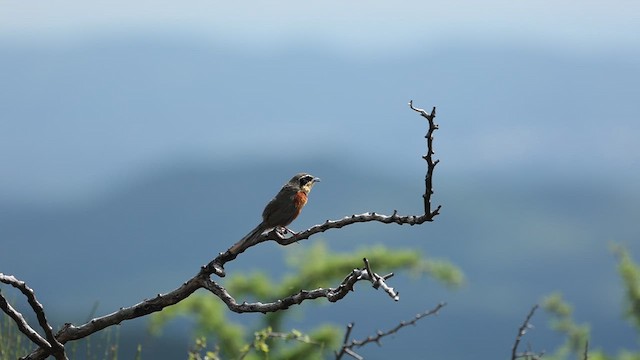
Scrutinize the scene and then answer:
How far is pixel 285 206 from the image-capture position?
179 inches

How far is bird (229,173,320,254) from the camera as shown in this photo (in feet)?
14.0

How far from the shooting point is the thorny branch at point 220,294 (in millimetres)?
3359

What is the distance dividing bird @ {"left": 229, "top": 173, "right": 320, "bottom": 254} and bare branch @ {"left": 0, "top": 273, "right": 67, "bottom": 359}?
2.77ft

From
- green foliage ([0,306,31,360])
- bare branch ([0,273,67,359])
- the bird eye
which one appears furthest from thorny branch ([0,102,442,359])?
green foliage ([0,306,31,360])

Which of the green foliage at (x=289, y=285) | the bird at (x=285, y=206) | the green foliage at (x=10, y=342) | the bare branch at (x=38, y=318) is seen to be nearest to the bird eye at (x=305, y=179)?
the bird at (x=285, y=206)

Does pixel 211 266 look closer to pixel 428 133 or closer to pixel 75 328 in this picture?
pixel 75 328

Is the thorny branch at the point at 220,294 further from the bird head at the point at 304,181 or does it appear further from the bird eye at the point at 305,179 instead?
the bird eye at the point at 305,179

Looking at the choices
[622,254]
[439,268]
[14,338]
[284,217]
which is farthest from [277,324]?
[284,217]

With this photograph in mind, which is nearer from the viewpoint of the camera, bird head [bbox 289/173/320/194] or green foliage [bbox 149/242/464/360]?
bird head [bbox 289/173/320/194]

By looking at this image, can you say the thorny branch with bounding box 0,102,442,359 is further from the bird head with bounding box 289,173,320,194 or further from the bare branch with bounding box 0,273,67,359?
the bird head with bounding box 289,173,320,194

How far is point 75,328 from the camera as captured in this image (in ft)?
13.1

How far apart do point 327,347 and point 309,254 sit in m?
2.23

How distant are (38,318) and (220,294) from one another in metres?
0.73

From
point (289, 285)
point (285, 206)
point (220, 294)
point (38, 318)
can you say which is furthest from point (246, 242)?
point (289, 285)
